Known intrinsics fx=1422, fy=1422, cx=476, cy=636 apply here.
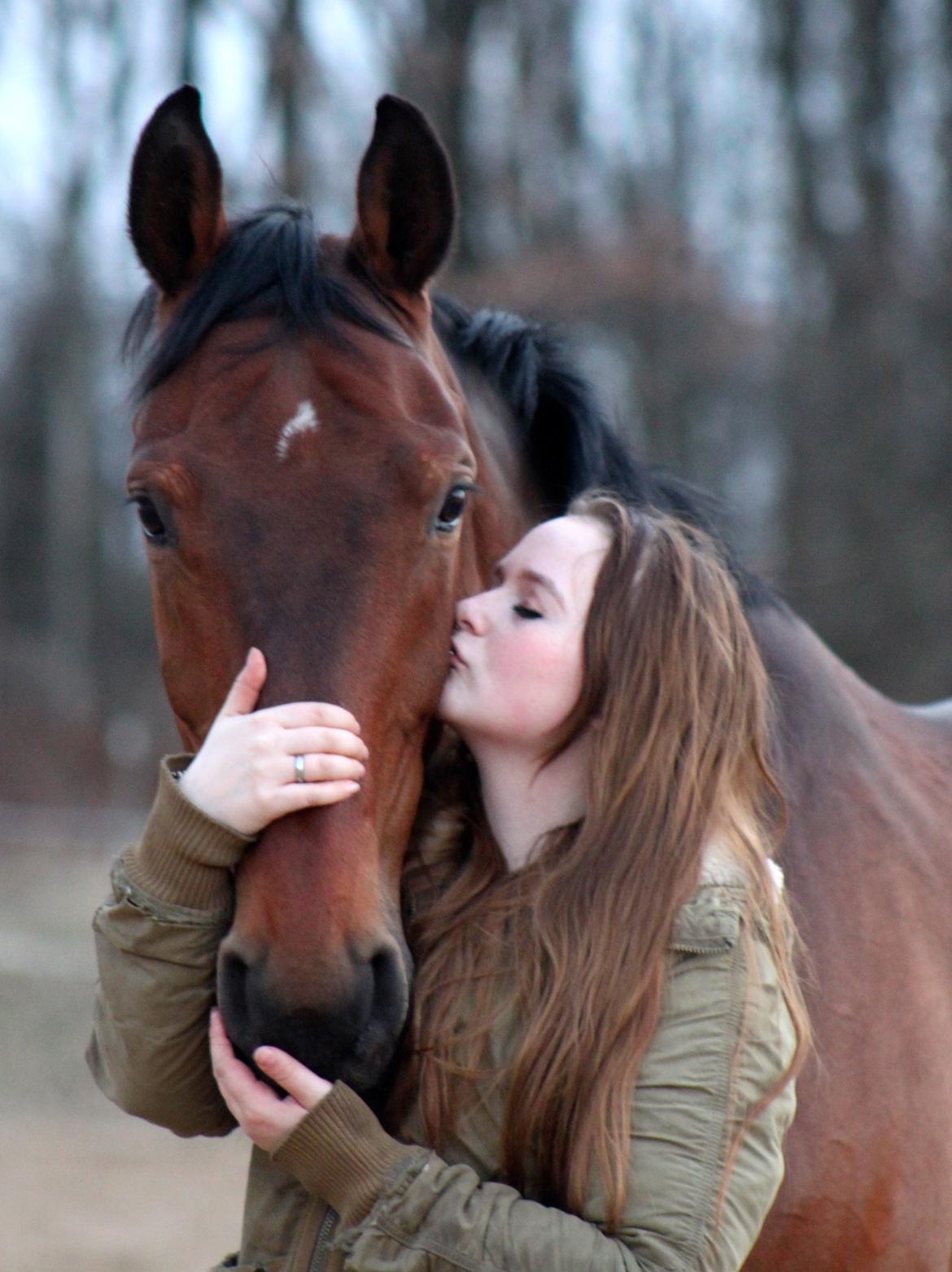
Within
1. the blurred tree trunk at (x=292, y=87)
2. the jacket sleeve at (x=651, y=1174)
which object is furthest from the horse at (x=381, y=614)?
the blurred tree trunk at (x=292, y=87)

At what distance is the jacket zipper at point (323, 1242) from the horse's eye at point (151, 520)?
892 mm

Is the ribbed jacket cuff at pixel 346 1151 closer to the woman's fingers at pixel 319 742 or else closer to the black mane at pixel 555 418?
the woman's fingers at pixel 319 742

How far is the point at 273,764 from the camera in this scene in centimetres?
164

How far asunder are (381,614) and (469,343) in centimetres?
91

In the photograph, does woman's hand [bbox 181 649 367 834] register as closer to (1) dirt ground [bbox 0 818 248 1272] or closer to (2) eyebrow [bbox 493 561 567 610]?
(2) eyebrow [bbox 493 561 567 610]

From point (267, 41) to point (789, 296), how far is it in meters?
7.02

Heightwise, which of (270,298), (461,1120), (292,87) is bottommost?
(461,1120)

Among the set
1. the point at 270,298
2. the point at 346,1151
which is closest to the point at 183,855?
the point at 346,1151

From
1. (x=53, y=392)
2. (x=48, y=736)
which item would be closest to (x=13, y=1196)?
(x=48, y=736)

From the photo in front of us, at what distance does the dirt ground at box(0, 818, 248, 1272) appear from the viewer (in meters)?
5.25

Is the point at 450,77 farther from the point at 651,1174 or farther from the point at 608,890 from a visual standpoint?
the point at 651,1174

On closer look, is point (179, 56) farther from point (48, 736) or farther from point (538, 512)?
point (538, 512)

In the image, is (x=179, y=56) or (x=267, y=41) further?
(x=179, y=56)

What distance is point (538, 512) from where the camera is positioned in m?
2.59
